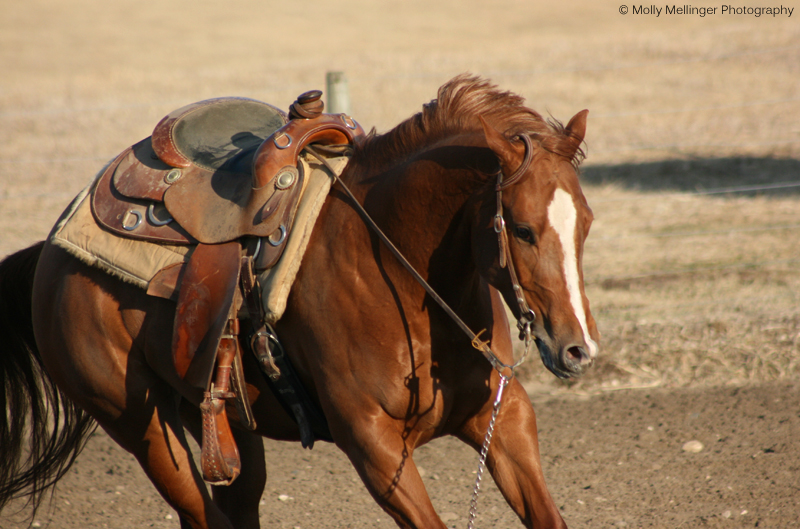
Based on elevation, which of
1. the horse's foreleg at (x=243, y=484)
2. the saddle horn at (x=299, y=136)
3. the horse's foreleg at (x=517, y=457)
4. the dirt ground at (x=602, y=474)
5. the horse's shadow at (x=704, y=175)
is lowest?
the horse's shadow at (x=704, y=175)

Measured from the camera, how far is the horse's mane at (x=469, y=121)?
2.04 m

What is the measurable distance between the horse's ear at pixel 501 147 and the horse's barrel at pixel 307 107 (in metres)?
0.70

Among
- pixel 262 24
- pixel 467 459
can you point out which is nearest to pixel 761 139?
pixel 467 459

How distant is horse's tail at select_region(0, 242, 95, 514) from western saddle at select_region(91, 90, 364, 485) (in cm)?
71

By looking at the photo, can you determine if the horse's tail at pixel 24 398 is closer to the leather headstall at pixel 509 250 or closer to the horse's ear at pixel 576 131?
the leather headstall at pixel 509 250

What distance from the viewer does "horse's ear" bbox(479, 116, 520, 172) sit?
1909mm

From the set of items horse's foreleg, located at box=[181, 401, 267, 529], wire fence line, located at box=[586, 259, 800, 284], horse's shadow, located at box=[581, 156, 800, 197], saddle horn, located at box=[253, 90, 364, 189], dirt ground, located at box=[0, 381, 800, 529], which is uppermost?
saddle horn, located at box=[253, 90, 364, 189]

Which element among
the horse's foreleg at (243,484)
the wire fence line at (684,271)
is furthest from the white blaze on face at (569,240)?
the wire fence line at (684,271)

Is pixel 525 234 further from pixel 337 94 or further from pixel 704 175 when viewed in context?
pixel 704 175

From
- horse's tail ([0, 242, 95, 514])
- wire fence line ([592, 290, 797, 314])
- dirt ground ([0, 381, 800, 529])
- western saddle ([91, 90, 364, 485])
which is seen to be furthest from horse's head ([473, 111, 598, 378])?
wire fence line ([592, 290, 797, 314])

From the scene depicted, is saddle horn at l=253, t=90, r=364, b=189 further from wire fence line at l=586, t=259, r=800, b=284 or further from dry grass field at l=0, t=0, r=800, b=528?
wire fence line at l=586, t=259, r=800, b=284

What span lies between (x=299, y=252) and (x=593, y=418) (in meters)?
2.45

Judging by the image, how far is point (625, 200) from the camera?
6.78m

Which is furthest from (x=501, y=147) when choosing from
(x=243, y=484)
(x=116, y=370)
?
(x=243, y=484)
